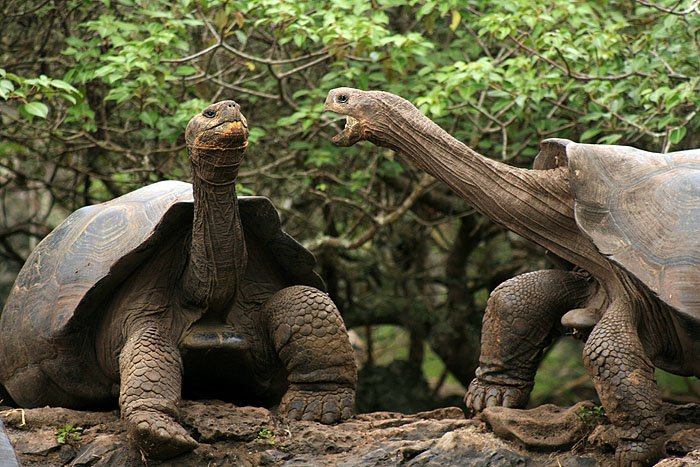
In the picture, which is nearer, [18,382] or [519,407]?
[519,407]

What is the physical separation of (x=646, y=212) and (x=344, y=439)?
1.43 meters

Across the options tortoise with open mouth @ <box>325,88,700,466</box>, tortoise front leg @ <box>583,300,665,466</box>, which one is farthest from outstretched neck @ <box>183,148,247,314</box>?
tortoise front leg @ <box>583,300,665,466</box>

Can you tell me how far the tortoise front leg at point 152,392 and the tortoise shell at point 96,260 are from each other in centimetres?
29

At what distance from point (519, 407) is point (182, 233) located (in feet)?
5.21

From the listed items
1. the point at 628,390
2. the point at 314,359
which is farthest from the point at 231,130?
the point at 628,390

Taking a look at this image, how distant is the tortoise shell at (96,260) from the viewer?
146 inches

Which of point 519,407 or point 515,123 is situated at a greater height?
point 515,123

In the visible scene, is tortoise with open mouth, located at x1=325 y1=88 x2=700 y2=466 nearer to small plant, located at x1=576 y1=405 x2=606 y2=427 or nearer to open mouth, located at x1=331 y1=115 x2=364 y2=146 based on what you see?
open mouth, located at x1=331 y1=115 x2=364 y2=146

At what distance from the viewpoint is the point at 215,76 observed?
569cm

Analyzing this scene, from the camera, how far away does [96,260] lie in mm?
3814

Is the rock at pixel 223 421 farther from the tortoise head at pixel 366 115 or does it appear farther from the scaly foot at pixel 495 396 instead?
the tortoise head at pixel 366 115

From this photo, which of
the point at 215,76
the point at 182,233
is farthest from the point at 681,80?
the point at 182,233

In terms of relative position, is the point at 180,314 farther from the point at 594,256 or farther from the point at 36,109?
the point at 594,256

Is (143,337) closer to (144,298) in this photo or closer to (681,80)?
(144,298)
